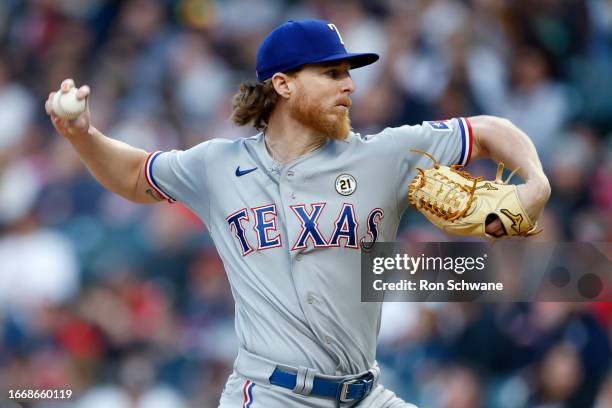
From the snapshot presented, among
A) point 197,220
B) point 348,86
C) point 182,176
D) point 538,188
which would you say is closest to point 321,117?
point 348,86

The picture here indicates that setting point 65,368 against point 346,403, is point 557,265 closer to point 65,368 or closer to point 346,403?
point 346,403

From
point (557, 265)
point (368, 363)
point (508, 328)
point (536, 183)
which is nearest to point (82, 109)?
point (368, 363)

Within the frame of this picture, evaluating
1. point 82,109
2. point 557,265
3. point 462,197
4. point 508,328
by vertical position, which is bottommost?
point 508,328

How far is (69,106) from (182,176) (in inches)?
19.1

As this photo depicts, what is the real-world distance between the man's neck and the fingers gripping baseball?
2.10 feet

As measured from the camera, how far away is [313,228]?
10.5ft

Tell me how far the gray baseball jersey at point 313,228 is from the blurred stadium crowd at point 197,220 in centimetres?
231

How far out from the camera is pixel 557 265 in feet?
16.1

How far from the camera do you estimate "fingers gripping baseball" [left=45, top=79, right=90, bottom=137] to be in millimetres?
3201

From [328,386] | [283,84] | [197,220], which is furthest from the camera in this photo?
[197,220]

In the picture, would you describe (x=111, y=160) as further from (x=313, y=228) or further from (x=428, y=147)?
(x=428, y=147)

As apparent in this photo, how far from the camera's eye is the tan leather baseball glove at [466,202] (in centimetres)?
301

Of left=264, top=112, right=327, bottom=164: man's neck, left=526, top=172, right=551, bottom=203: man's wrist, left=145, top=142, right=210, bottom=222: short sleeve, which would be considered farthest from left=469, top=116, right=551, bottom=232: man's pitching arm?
left=145, top=142, right=210, bottom=222: short sleeve

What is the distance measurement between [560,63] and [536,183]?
370 cm
